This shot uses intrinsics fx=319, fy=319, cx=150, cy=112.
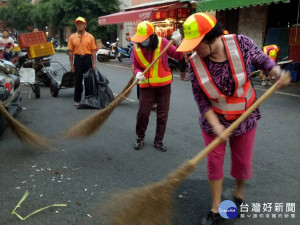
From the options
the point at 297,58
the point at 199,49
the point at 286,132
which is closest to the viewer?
the point at 199,49

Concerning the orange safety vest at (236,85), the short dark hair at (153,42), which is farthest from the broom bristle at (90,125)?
the orange safety vest at (236,85)

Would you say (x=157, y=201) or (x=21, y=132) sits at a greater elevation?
(x=157, y=201)

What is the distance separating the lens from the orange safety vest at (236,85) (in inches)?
91.5

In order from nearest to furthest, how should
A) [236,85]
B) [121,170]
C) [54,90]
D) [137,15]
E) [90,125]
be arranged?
1. [236,85]
2. [121,170]
3. [90,125]
4. [54,90]
5. [137,15]

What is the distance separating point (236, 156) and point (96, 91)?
439cm

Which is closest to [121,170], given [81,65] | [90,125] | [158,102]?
[90,125]

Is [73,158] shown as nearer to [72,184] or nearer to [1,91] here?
[72,184]

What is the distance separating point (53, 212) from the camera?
9.38 ft

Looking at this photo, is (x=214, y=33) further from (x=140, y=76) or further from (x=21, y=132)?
(x=21, y=132)

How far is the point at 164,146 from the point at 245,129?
2.00 m

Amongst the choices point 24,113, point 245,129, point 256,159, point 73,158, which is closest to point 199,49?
point 245,129

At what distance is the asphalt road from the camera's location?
9.43 feet

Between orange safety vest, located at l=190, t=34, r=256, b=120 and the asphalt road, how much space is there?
38.3 inches

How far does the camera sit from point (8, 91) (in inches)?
185
